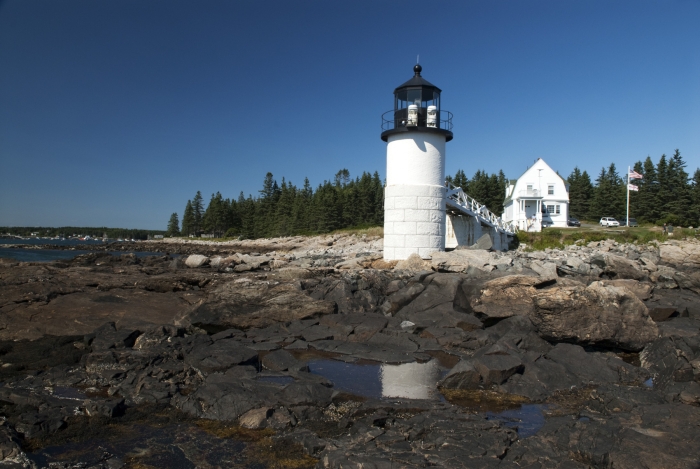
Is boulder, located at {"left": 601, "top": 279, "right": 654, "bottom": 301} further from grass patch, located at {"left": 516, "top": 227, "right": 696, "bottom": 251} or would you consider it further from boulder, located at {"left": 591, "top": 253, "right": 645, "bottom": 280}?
grass patch, located at {"left": 516, "top": 227, "right": 696, "bottom": 251}

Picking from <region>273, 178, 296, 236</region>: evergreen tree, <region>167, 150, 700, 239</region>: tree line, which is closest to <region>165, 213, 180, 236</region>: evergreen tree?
<region>167, 150, 700, 239</region>: tree line

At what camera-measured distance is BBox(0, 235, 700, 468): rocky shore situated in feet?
20.1

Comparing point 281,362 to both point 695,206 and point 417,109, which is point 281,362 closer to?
point 417,109

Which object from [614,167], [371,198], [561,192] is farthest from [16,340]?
[614,167]

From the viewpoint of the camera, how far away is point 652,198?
188 ft

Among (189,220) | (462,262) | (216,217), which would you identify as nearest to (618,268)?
(462,262)

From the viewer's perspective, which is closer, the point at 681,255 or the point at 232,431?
the point at 232,431

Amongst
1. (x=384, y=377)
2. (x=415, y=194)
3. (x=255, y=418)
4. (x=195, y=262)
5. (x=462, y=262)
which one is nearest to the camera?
(x=255, y=418)

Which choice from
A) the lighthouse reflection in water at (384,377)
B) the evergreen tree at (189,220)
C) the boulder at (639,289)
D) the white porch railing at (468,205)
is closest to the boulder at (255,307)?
the lighthouse reflection in water at (384,377)

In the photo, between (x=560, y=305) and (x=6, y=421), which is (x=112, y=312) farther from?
(x=560, y=305)

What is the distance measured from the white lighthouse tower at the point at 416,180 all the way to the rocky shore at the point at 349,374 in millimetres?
4382

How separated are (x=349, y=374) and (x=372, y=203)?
6642 centimetres

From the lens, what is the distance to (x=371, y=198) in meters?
76.2

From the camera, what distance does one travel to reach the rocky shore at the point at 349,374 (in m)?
6.14
